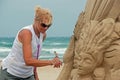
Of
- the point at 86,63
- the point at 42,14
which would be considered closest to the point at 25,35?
the point at 42,14

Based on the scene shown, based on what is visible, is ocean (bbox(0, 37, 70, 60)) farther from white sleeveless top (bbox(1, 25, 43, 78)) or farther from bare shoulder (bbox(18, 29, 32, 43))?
bare shoulder (bbox(18, 29, 32, 43))

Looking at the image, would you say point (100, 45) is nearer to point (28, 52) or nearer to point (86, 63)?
point (86, 63)

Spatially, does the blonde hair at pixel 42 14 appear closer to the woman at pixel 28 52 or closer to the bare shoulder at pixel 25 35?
the woman at pixel 28 52

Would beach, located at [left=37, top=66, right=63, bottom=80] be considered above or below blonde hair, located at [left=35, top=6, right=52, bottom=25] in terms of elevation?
below

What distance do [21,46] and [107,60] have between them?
1111 mm

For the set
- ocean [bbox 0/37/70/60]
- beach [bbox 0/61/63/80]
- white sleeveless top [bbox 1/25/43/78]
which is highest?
white sleeveless top [bbox 1/25/43/78]

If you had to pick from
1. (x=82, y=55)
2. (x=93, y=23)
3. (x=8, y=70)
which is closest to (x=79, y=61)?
(x=82, y=55)

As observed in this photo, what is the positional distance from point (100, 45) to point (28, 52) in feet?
2.92

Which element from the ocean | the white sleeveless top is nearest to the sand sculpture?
the white sleeveless top

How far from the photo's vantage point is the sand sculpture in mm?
3578

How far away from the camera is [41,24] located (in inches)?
168

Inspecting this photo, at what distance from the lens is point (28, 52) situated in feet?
13.6

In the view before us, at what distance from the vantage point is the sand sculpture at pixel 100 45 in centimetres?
358

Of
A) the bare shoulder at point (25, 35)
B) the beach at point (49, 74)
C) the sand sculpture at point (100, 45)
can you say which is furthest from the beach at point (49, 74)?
the sand sculpture at point (100, 45)
